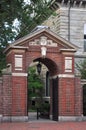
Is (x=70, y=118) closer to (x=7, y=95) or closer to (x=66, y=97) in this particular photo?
(x=66, y=97)

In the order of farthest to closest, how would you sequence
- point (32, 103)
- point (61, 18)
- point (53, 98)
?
point (32, 103)
point (61, 18)
point (53, 98)

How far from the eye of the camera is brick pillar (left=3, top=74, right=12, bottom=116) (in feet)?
85.4

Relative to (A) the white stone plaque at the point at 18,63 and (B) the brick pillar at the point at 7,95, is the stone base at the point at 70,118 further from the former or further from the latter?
(A) the white stone plaque at the point at 18,63

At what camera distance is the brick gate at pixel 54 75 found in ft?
85.7

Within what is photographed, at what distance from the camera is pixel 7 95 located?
26109 millimetres

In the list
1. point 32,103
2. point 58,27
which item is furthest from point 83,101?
point 32,103

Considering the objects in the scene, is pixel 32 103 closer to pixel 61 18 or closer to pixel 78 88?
pixel 61 18

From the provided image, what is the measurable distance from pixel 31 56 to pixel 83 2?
1279 cm

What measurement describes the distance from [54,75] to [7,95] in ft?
12.1

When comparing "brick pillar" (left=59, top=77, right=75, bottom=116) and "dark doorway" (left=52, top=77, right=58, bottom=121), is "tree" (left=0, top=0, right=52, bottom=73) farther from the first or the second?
"brick pillar" (left=59, top=77, right=75, bottom=116)

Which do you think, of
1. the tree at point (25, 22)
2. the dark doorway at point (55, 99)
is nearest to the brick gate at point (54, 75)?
the dark doorway at point (55, 99)

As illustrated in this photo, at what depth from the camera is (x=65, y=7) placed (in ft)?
123

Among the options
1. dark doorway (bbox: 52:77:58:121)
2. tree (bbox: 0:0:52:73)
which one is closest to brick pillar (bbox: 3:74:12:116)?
dark doorway (bbox: 52:77:58:121)

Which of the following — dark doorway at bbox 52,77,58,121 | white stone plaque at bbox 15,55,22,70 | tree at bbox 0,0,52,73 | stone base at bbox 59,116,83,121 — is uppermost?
tree at bbox 0,0,52,73
